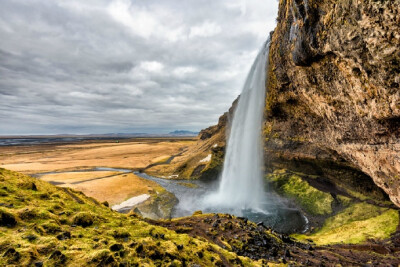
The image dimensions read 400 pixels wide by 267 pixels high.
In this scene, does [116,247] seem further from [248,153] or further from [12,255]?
[248,153]

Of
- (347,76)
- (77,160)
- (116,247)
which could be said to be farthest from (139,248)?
(77,160)

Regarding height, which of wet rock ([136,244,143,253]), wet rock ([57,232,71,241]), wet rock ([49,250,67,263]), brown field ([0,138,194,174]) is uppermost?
wet rock ([49,250,67,263])

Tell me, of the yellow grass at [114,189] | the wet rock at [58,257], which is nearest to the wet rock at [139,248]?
the wet rock at [58,257]

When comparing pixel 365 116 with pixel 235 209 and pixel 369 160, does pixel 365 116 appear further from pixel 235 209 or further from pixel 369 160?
pixel 235 209

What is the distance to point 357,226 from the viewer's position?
25.2 m

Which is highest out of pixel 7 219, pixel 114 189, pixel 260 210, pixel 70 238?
pixel 7 219

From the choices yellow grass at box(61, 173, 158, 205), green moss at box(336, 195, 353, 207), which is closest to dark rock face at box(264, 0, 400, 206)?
→ green moss at box(336, 195, 353, 207)

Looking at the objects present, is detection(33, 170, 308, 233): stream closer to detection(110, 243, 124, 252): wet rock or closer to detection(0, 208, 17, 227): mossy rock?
detection(110, 243, 124, 252): wet rock

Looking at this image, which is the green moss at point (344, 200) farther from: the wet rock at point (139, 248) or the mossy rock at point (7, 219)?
the mossy rock at point (7, 219)

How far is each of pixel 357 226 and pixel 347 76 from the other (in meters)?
20.1

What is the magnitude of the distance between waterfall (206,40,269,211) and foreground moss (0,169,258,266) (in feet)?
103

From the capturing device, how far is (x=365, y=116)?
1925 cm

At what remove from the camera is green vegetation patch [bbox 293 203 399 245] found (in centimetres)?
2202

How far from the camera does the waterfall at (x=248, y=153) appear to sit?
41781mm
